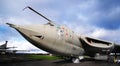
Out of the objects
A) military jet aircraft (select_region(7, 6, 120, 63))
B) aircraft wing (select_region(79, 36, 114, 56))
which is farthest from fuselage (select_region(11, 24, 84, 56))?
aircraft wing (select_region(79, 36, 114, 56))

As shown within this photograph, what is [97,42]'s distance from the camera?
2180 centimetres

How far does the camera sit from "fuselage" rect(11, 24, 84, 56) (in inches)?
604

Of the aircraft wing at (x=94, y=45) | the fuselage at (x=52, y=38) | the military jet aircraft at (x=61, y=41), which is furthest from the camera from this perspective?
the aircraft wing at (x=94, y=45)

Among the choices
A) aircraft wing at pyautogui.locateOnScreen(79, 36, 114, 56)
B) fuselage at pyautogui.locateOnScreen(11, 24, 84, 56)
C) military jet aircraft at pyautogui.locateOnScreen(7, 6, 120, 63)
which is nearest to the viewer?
fuselage at pyautogui.locateOnScreen(11, 24, 84, 56)

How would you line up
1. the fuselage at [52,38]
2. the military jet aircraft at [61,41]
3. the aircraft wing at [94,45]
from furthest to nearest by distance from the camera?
the aircraft wing at [94,45] → the military jet aircraft at [61,41] → the fuselage at [52,38]

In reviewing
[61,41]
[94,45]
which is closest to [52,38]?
[61,41]

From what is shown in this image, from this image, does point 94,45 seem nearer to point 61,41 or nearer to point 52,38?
point 61,41

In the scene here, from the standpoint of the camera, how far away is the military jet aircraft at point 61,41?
15469 mm

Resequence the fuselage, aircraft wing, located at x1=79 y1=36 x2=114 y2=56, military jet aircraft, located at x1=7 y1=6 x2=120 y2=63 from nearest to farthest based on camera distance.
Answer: the fuselage, military jet aircraft, located at x1=7 y1=6 x2=120 y2=63, aircraft wing, located at x1=79 y1=36 x2=114 y2=56

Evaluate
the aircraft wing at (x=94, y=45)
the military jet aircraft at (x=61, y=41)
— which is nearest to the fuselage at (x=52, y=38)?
the military jet aircraft at (x=61, y=41)

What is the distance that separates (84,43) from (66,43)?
127 inches

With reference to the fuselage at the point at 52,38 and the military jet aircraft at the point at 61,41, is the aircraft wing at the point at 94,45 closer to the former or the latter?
the military jet aircraft at the point at 61,41

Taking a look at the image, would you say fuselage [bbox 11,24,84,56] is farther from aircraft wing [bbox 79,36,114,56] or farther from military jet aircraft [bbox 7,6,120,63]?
aircraft wing [bbox 79,36,114,56]

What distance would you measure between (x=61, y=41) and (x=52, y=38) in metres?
1.29
